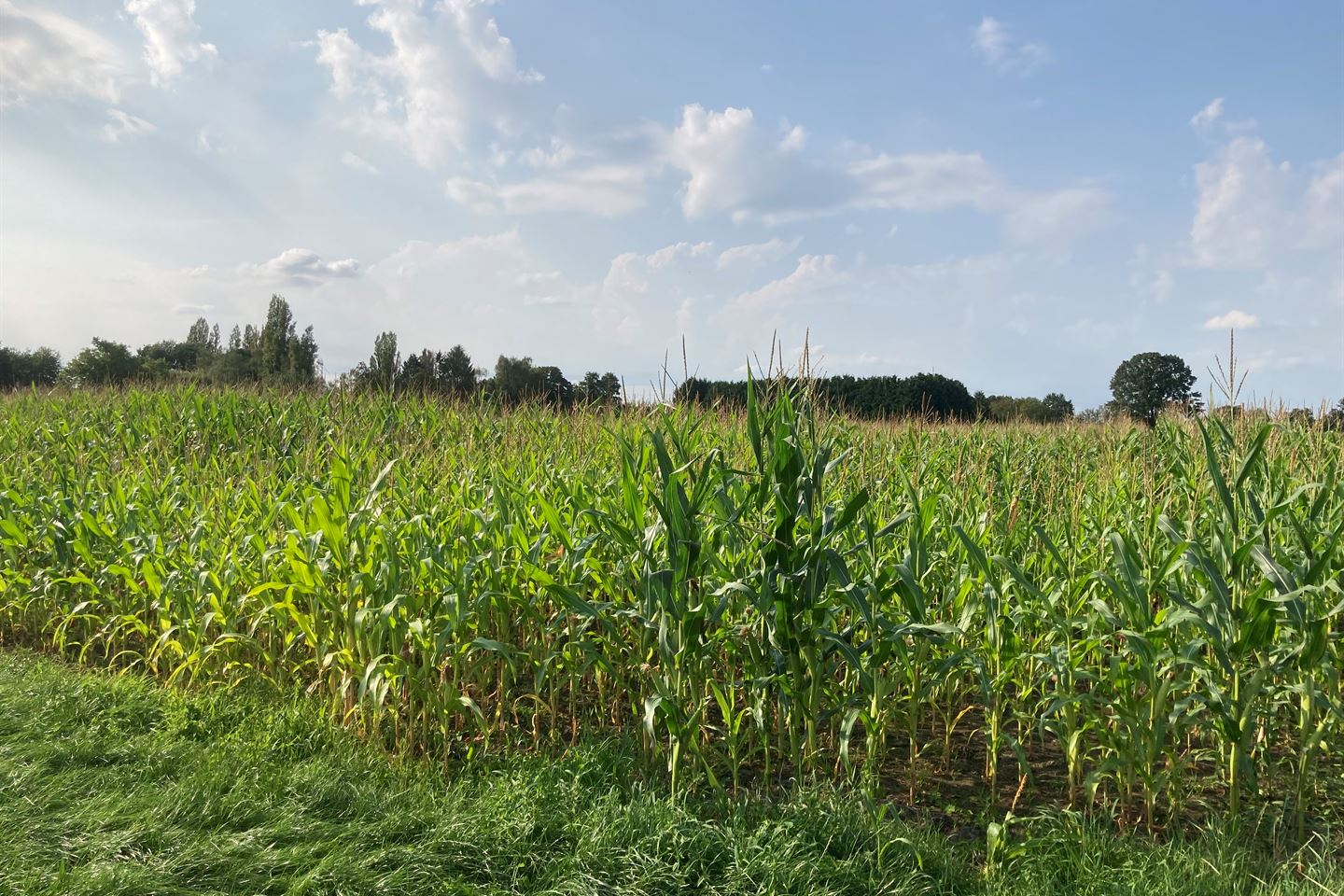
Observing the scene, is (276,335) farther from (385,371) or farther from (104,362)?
(385,371)

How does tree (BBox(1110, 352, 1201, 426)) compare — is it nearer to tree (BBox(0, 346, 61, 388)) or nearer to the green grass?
the green grass

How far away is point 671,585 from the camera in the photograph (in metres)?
→ 3.15

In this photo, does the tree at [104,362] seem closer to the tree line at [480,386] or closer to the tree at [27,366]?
the tree at [27,366]

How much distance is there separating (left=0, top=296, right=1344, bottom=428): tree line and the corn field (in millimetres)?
837

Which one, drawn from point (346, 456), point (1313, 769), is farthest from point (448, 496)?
→ point (1313, 769)

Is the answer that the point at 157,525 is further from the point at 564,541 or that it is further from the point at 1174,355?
the point at 1174,355

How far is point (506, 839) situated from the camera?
2.92 meters

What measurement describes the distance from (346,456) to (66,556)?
2.18 meters

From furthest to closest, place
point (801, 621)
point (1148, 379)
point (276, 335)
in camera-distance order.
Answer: point (276, 335) < point (1148, 379) < point (801, 621)

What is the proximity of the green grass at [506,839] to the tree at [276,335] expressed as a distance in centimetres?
3415

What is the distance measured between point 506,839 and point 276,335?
40.9m

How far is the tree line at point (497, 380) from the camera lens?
38.7ft

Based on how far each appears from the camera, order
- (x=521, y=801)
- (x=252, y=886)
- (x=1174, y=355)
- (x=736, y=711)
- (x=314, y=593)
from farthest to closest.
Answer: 1. (x=1174, y=355)
2. (x=314, y=593)
3. (x=736, y=711)
4. (x=521, y=801)
5. (x=252, y=886)

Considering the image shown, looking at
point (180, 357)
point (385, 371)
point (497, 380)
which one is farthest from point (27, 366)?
point (385, 371)
